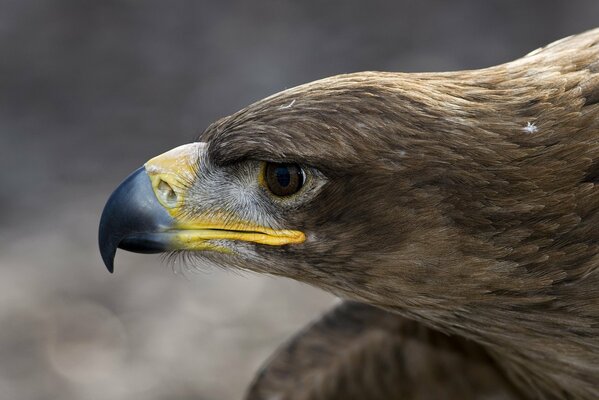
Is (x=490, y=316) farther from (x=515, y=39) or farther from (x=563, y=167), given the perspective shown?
(x=515, y=39)

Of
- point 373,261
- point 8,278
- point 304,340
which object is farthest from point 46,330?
point 373,261

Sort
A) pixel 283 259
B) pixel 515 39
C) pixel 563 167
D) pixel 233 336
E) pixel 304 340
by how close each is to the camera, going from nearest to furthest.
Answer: pixel 563 167 → pixel 283 259 → pixel 304 340 → pixel 233 336 → pixel 515 39

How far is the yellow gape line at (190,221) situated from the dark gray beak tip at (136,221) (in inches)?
1.1

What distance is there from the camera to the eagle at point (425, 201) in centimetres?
273

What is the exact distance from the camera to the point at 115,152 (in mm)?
7883

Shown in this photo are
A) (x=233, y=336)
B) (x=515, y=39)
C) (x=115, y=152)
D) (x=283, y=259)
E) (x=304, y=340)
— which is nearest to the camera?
(x=283, y=259)

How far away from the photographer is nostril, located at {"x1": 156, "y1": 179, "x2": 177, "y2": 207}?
3066mm

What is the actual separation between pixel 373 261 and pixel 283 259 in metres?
0.26

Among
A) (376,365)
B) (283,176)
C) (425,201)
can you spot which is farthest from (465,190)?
(376,365)

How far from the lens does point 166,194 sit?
308cm

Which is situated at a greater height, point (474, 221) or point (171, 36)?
point (171, 36)

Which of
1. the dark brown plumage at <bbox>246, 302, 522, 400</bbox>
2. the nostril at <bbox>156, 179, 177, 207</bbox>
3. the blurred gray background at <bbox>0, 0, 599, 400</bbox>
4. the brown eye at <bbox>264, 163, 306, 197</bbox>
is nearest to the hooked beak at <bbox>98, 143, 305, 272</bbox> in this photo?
the nostril at <bbox>156, 179, 177, 207</bbox>

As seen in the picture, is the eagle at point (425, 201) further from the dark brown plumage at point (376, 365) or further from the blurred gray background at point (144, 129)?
the blurred gray background at point (144, 129)

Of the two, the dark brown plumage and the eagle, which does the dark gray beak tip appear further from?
the dark brown plumage
